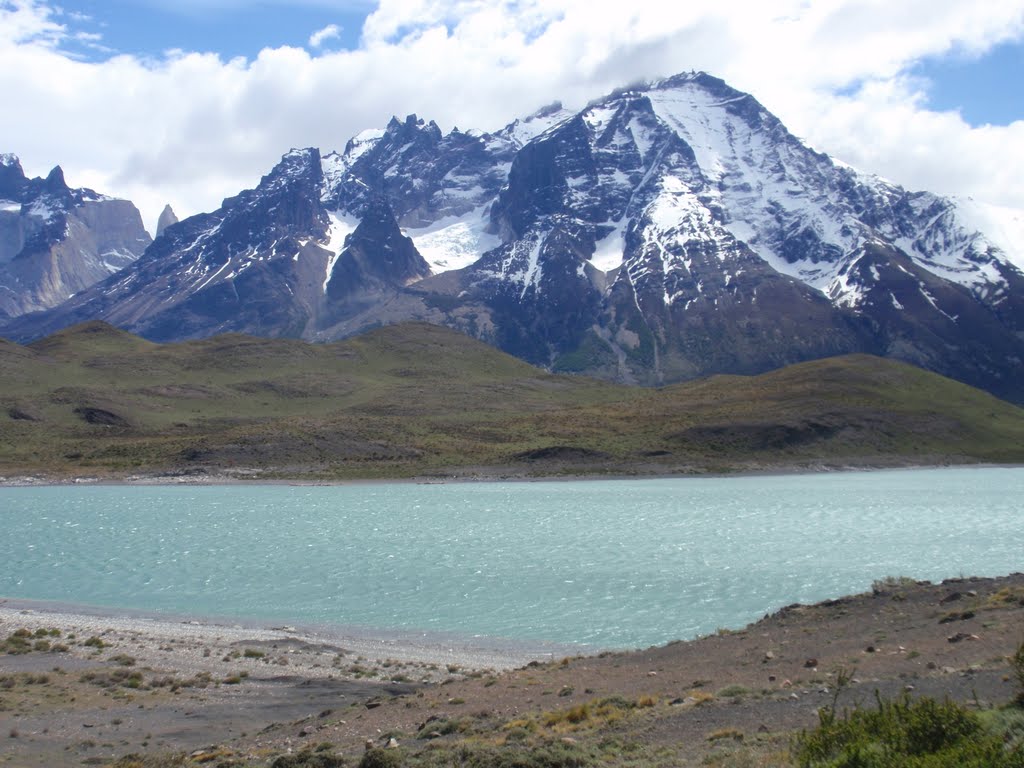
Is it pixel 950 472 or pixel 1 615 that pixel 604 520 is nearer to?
pixel 1 615

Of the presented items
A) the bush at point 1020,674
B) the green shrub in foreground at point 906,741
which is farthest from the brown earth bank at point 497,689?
the green shrub in foreground at point 906,741

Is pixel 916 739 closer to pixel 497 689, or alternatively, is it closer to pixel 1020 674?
pixel 1020 674

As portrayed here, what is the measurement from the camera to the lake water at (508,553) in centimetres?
4209

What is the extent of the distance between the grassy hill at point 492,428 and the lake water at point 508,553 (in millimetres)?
30376

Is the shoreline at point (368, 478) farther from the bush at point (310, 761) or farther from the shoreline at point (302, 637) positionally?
the bush at point (310, 761)

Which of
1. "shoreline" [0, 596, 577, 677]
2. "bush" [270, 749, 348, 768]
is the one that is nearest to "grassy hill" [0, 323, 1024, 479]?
"shoreline" [0, 596, 577, 677]

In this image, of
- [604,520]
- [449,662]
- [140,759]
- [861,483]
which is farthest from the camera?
A: [861,483]

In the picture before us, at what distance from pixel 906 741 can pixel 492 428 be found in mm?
152394

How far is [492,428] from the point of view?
166m

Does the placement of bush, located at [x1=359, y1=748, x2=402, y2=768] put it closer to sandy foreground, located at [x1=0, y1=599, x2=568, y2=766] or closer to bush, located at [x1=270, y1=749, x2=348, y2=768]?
bush, located at [x1=270, y1=749, x2=348, y2=768]

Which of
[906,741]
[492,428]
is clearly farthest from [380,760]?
[492,428]

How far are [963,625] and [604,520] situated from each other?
5439cm

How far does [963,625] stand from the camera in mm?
25516

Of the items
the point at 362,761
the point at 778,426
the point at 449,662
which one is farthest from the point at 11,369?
the point at 362,761
